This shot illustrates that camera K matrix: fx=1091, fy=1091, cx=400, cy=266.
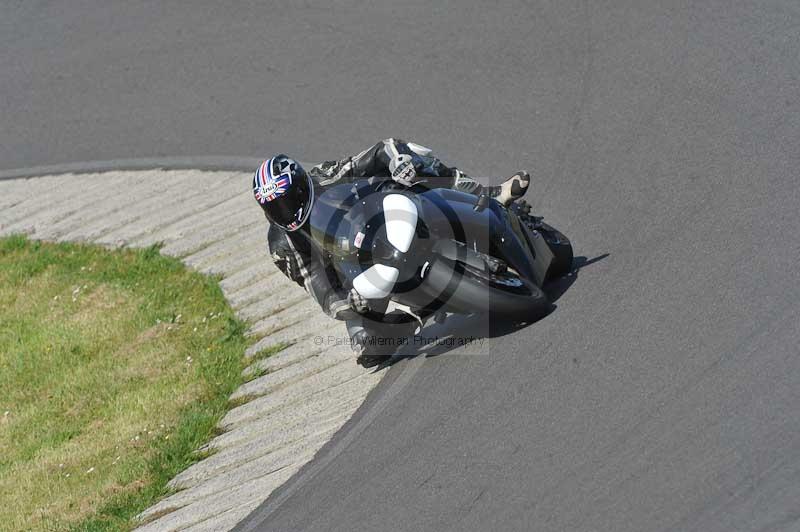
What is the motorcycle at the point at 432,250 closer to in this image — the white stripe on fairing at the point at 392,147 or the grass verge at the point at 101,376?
the white stripe on fairing at the point at 392,147

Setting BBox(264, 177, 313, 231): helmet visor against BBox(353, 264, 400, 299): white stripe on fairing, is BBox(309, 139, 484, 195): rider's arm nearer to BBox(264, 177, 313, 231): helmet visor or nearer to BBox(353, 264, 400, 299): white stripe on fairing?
BBox(264, 177, 313, 231): helmet visor

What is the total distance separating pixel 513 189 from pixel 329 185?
137cm

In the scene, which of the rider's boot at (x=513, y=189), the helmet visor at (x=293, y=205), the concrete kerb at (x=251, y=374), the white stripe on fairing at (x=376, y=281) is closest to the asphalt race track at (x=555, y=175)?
the concrete kerb at (x=251, y=374)

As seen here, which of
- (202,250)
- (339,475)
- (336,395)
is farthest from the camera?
(202,250)

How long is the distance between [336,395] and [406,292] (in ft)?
4.59

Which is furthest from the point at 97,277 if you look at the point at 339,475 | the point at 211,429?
the point at 339,475

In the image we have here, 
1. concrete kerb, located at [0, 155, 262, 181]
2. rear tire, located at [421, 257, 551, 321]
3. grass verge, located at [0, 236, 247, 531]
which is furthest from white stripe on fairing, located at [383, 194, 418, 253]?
concrete kerb, located at [0, 155, 262, 181]

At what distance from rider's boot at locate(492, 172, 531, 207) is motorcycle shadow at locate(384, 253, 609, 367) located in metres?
0.73

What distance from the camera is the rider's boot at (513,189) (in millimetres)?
8055

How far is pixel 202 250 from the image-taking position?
11.3 meters

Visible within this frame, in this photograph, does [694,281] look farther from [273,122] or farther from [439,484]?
[273,122]

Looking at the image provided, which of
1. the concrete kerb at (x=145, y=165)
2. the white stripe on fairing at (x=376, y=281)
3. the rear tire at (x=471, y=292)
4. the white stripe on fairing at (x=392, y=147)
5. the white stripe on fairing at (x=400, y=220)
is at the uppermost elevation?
the white stripe on fairing at (x=392, y=147)

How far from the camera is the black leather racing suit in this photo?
8062mm

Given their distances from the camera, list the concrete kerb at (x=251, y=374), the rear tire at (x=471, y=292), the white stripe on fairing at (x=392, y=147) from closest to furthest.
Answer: the rear tire at (x=471, y=292) → the concrete kerb at (x=251, y=374) → the white stripe on fairing at (x=392, y=147)
